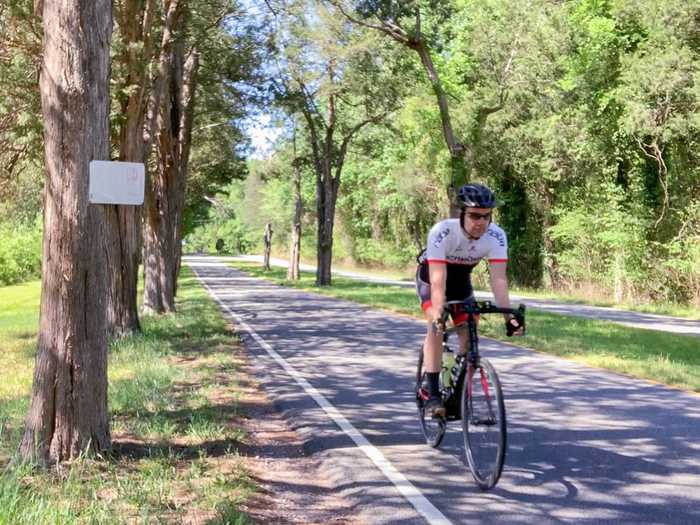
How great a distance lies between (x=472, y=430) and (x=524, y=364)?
6.19 meters

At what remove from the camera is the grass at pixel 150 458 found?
4.56 metres

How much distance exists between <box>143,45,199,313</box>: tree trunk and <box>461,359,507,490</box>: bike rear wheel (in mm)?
14980

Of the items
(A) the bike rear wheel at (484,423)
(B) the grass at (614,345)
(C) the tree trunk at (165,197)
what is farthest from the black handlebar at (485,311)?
(C) the tree trunk at (165,197)

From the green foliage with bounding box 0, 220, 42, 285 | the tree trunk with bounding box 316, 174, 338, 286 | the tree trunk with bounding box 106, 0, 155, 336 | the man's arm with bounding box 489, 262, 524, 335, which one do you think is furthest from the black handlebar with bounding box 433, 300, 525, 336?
the green foliage with bounding box 0, 220, 42, 285

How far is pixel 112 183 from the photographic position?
5793 mm

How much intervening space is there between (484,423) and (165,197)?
15.6 metres

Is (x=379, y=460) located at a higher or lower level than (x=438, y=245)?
lower

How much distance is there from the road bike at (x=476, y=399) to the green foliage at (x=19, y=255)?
55.7 m

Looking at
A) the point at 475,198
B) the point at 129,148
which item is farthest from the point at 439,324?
the point at 129,148

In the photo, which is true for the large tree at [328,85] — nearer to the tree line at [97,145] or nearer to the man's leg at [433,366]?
the tree line at [97,145]

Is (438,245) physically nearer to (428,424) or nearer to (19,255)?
(428,424)

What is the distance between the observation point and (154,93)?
15805mm

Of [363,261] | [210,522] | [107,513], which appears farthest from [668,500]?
[363,261]

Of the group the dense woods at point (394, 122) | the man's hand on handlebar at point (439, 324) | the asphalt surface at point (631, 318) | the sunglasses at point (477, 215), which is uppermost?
the dense woods at point (394, 122)
